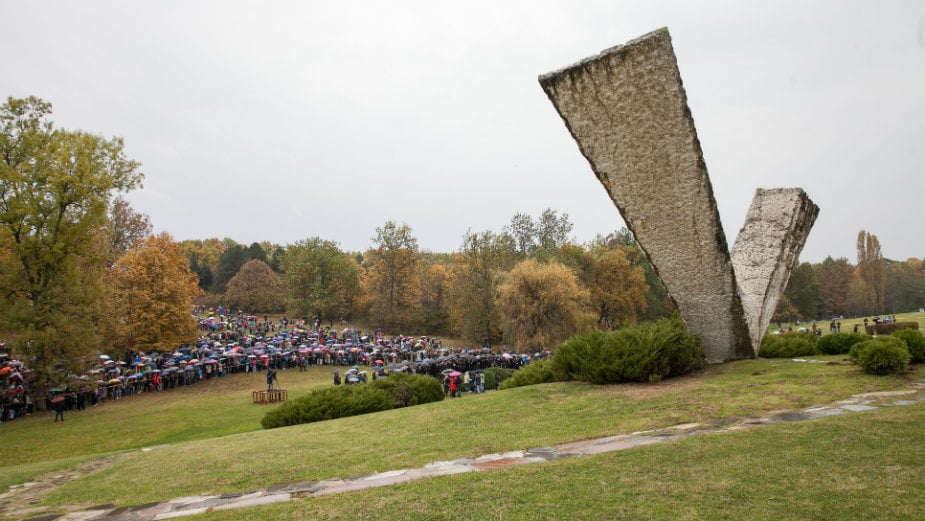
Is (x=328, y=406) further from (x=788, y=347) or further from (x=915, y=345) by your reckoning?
(x=915, y=345)

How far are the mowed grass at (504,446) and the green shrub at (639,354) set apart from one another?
42 cm

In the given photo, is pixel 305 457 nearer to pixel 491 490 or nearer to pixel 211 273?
pixel 491 490

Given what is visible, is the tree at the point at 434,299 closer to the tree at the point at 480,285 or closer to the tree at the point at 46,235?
the tree at the point at 480,285

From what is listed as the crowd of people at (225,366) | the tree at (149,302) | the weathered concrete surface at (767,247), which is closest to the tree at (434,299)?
the crowd of people at (225,366)

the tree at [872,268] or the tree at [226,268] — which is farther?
the tree at [226,268]

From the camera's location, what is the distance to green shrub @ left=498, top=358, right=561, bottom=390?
1349 cm

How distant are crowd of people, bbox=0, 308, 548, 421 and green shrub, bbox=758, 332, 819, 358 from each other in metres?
10.6

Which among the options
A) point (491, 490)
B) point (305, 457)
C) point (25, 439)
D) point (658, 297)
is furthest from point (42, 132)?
point (658, 297)

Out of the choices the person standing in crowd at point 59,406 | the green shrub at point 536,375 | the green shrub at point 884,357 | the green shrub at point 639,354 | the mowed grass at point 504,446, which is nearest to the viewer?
the mowed grass at point 504,446

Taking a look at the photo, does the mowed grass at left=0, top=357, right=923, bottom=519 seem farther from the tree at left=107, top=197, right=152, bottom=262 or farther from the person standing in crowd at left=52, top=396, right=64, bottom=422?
the tree at left=107, top=197, right=152, bottom=262

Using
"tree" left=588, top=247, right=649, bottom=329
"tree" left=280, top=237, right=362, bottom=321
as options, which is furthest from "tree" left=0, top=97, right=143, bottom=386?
"tree" left=588, top=247, right=649, bottom=329

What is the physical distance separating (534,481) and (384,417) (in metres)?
6.61

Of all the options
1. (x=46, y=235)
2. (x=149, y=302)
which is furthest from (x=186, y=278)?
(x=46, y=235)

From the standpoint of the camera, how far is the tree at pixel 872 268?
6856 centimetres
